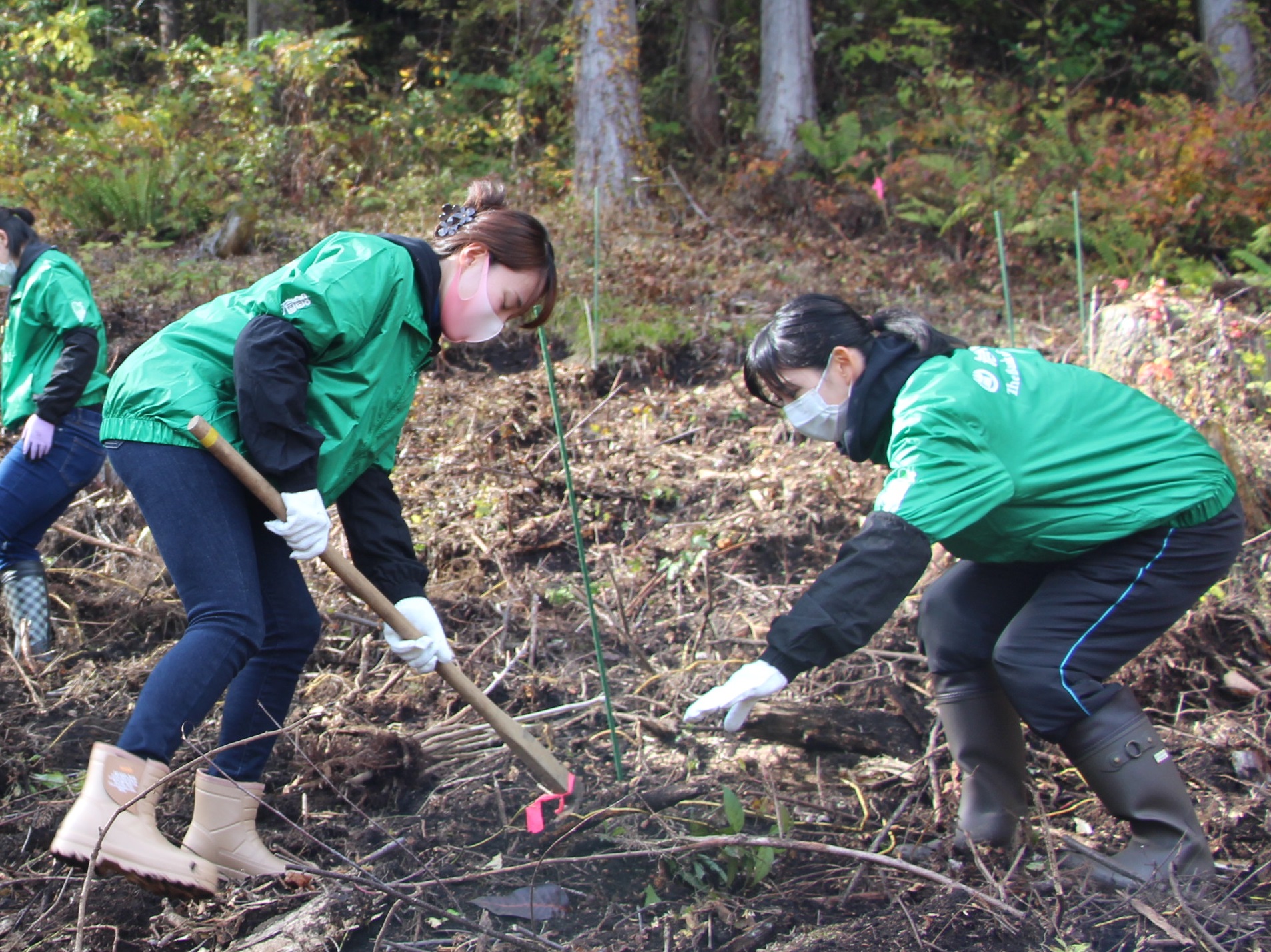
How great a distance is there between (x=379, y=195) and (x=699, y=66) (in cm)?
398

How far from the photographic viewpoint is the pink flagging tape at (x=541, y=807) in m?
2.67

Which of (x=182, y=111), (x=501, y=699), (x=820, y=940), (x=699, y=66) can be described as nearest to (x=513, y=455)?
(x=501, y=699)

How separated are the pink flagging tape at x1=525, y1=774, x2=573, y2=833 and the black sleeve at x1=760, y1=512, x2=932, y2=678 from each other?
1052mm

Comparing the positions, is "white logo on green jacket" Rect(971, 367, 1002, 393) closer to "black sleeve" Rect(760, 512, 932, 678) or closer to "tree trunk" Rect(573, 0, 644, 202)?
"black sleeve" Rect(760, 512, 932, 678)

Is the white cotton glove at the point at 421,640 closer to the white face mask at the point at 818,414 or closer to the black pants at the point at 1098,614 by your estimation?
the white face mask at the point at 818,414

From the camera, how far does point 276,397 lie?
6.72ft

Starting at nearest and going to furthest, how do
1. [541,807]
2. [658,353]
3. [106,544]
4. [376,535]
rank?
[376,535]
[541,807]
[106,544]
[658,353]

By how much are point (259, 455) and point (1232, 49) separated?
10.0 meters

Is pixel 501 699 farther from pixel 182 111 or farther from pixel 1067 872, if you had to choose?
pixel 182 111

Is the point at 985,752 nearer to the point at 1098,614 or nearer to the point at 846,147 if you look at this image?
the point at 1098,614

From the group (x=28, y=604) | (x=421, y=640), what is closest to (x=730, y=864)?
(x=421, y=640)

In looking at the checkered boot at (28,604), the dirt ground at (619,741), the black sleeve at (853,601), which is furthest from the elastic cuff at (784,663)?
the checkered boot at (28,604)

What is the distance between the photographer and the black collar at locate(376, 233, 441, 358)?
7.54ft

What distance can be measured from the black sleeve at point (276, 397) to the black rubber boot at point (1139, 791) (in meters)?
1.80
